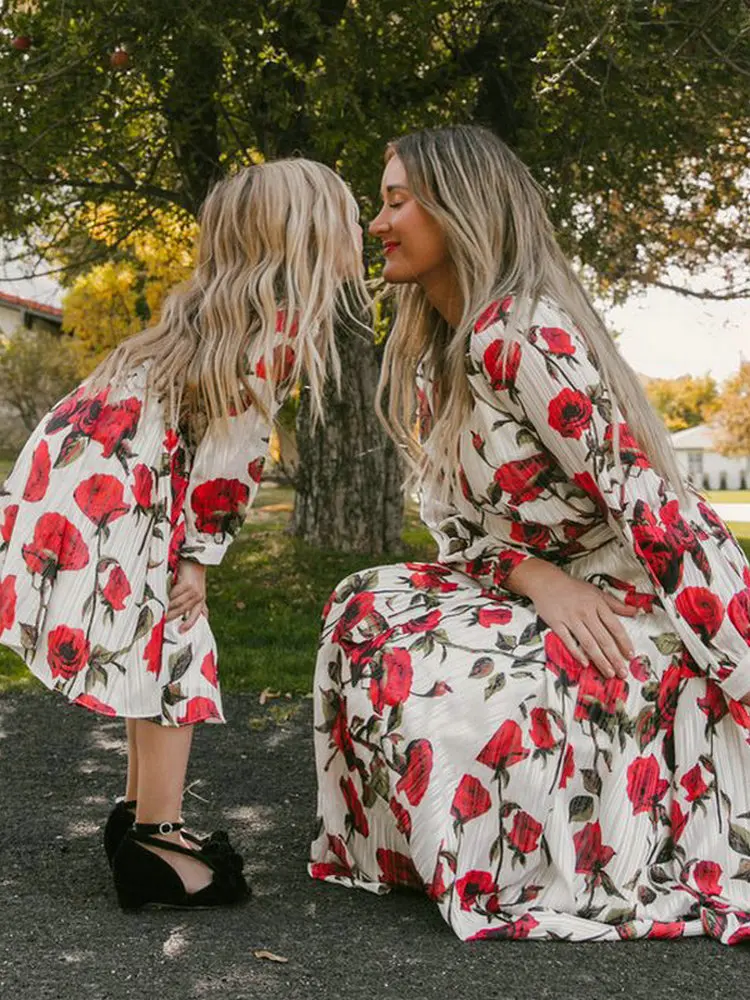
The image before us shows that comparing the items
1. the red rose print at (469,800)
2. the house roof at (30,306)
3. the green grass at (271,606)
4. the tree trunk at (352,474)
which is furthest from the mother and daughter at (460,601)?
the house roof at (30,306)

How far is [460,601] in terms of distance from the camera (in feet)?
9.78

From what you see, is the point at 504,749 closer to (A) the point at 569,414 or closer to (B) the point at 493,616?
(B) the point at 493,616

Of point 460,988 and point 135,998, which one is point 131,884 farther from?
point 460,988

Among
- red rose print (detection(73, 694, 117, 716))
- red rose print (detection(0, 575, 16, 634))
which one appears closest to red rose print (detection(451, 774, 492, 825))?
red rose print (detection(73, 694, 117, 716))

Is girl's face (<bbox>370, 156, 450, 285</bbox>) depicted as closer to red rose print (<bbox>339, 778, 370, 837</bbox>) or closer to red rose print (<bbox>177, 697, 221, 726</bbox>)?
red rose print (<bbox>177, 697, 221, 726</bbox>)

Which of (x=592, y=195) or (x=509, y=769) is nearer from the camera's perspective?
(x=509, y=769)

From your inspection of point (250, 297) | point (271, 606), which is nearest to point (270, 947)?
point (250, 297)

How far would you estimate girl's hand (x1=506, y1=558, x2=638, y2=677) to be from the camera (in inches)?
109

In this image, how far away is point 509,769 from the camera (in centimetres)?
270

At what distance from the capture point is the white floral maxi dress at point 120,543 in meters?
2.85

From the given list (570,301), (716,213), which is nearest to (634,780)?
(570,301)

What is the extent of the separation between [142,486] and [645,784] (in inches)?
52.2

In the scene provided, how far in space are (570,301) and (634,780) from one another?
111 cm

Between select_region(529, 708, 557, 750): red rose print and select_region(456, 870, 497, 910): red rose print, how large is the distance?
30cm
